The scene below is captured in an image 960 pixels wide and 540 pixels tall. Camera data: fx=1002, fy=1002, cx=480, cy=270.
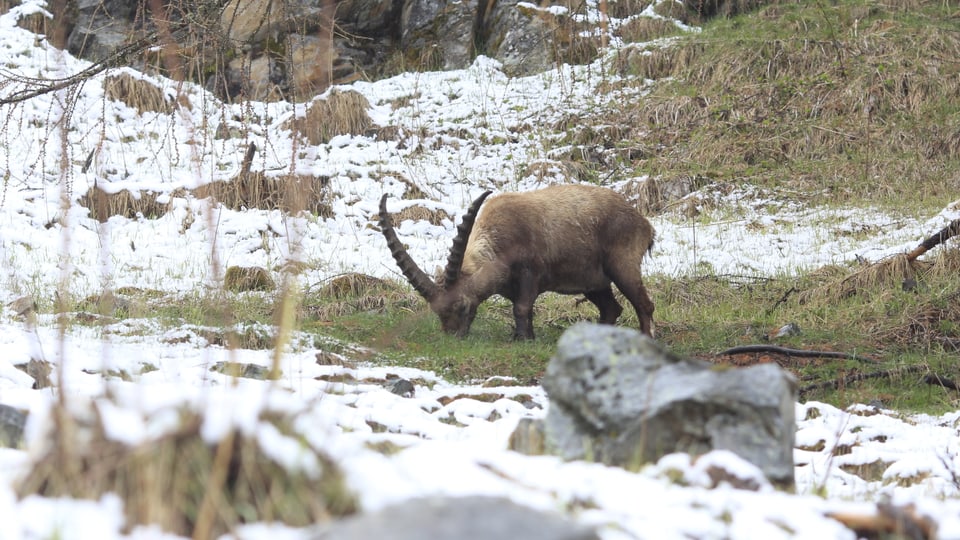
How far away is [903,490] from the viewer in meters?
4.56

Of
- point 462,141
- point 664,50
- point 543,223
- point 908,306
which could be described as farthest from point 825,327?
point 664,50

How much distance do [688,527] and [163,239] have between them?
1122cm

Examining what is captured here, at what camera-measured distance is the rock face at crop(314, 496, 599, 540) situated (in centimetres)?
215

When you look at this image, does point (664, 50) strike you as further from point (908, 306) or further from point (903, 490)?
point (903, 490)

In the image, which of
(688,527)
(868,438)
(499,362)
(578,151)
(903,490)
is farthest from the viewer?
(578,151)

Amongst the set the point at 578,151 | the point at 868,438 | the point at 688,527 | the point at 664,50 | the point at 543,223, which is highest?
the point at 664,50

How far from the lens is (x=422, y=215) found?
45.6 ft

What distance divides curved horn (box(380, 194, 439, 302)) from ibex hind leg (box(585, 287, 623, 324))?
1.99m

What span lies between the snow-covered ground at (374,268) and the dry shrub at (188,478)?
5 cm

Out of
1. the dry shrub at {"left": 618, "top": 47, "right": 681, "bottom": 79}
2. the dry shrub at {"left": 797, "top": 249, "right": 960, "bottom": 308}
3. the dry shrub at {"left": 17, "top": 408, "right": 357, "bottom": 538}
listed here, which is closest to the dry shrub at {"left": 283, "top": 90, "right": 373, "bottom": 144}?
the dry shrub at {"left": 618, "top": 47, "right": 681, "bottom": 79}

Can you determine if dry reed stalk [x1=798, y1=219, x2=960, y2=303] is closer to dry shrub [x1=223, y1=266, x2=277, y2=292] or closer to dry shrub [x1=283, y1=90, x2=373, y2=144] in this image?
dry shrub [x1=223, y1=266, x2=277, y2=292]

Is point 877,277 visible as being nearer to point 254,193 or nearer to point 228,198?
point 254,193

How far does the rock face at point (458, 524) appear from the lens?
2.15m

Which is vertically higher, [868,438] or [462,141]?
[462,141]
